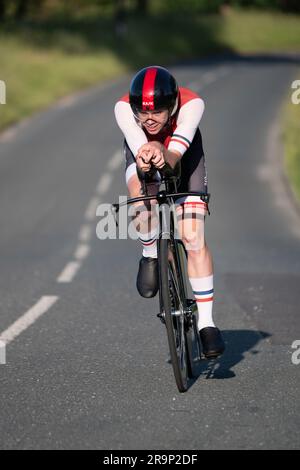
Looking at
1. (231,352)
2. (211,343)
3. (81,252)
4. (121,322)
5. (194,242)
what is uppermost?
(81,252)

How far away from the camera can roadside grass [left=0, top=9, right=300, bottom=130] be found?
112 ft

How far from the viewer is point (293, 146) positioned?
2098cm

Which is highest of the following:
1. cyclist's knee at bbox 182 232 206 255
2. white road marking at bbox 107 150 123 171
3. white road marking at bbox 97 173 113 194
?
white road marking at bbox 107 150 123 171

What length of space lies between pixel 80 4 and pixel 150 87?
229 feet

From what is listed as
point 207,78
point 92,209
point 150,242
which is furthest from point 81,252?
point 207,78

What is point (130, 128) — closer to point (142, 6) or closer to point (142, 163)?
point (142, 163)

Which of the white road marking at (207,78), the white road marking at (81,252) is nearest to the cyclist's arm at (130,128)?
the white road marking at (81,252)

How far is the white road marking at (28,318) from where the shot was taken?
297 inches

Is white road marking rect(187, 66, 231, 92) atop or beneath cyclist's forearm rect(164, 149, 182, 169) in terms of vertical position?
atop

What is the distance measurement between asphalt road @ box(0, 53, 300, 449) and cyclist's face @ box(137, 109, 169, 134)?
5.54 feet

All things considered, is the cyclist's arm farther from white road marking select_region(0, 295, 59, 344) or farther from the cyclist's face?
white road marking select_region(0, 295, 59, 344)

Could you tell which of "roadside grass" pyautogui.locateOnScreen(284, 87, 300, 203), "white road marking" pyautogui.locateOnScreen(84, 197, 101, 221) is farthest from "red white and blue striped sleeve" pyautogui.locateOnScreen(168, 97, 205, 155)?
"roadside grass" pyautogui.locateOnScreen(284, 87, 300, 203)

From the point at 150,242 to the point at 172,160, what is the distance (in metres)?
0.70

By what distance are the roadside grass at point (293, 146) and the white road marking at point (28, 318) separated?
8.44 meters
